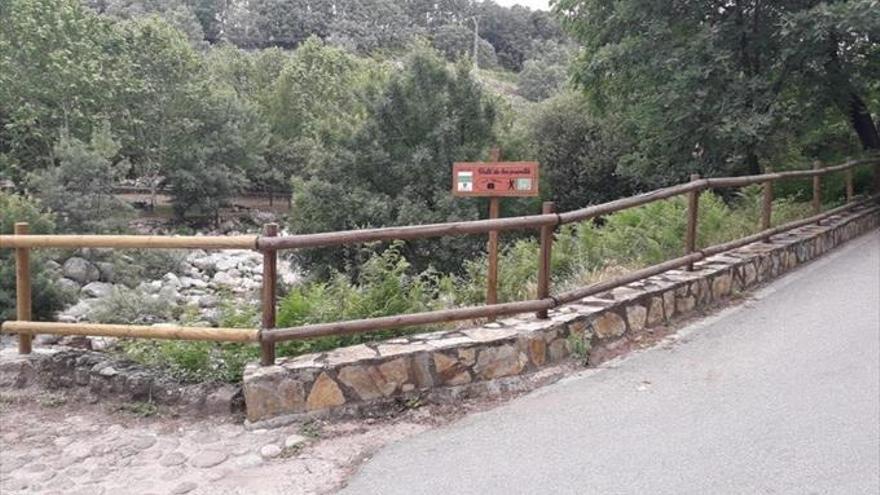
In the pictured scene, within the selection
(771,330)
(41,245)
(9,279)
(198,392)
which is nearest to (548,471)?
(198,392)

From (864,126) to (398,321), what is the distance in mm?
13845

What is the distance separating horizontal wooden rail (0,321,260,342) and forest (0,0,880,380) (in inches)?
26.9

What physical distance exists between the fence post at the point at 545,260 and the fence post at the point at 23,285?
3753 mm

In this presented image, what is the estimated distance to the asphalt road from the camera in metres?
3.40

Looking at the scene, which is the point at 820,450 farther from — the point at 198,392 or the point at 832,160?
the point at 832,160

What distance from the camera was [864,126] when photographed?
46.9 feet

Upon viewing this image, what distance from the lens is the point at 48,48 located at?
34.1m

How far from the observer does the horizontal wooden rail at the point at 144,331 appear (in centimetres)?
421

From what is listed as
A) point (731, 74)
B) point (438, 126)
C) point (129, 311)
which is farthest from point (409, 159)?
point (129, 311)

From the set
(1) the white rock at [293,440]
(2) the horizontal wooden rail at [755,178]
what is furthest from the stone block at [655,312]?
(1) the white rock at [293,440]

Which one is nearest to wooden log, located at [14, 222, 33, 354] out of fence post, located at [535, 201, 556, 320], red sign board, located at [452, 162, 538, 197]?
red sign board, located at [452, 162, 538, 197]

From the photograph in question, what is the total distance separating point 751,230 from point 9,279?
1466 centimetres

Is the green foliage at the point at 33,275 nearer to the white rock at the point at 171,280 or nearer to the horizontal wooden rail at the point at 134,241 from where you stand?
the white rock at the point at 171,280

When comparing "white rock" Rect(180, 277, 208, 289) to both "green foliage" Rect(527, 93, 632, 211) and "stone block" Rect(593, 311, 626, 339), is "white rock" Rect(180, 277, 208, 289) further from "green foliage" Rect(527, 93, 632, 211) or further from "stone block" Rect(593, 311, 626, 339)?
"stone block" Rect(593, 311, 626, 339)
